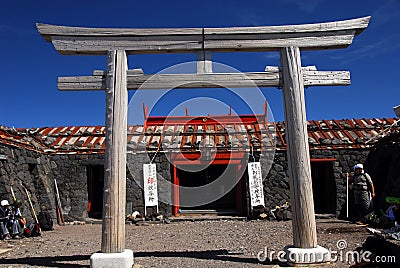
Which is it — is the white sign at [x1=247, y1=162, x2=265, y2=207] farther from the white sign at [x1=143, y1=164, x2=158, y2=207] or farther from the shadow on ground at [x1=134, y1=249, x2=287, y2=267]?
the shadow on ground at [x1=134, y1=249, x2=287, y2=267]

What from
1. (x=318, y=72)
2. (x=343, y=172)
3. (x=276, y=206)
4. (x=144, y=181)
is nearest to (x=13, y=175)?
(x=144, y=181)

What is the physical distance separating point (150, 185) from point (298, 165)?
823 centimetres

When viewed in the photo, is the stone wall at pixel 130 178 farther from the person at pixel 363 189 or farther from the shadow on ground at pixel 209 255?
the shadow on ground at pixel 209 255

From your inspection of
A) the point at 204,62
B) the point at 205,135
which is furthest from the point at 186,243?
the point at 205,135

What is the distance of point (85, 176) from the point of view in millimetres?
13594

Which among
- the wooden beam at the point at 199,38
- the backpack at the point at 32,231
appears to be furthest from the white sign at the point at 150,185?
the wooden beam at the point at 199,38

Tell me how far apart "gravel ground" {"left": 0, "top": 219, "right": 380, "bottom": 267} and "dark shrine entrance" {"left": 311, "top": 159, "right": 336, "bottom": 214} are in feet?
4.35

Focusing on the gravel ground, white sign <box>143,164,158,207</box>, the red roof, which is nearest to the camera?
the gravel ground

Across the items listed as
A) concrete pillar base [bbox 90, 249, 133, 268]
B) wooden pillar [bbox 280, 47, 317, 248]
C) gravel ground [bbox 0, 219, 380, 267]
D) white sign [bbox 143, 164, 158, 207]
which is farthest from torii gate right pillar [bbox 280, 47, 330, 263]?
white sign [bbox 143, 164, 158, 207]

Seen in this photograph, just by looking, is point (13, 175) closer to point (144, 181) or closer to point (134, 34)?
point (144, 181)

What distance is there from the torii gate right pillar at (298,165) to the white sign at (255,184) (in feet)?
23.1

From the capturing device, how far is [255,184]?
12.7 metres

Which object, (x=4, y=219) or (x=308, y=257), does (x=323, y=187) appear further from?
(x=4, y=219)

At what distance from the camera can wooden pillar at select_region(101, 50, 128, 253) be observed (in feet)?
17.6
